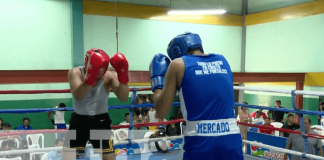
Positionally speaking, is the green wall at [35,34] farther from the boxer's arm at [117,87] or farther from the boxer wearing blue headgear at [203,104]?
the boxer wearing blue headgear at [203,104]

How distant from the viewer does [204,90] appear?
55.8 inches

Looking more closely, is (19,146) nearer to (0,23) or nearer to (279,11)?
(0,23)

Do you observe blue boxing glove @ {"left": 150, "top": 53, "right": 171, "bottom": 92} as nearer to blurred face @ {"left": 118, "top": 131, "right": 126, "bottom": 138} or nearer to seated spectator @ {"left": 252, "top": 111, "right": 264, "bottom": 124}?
blurred face @ {"left": 118, "top": 131, "right": 126, "bottom": 138}

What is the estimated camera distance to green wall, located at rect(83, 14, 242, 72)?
292 inches

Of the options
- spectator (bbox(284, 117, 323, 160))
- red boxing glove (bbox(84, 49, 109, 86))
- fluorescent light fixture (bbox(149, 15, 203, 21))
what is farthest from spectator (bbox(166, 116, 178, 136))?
fluorescent light fixture (bbox(149, 15, 203, 21))

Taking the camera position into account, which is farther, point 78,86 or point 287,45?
point 287,45

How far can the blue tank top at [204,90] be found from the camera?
1.42 meters

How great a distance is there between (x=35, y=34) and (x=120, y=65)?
5407 millimetres

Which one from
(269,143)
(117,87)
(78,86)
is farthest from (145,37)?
(78,86)

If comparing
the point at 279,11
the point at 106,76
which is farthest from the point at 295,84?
the point at 106,76

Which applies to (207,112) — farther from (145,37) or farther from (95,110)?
(145,37)

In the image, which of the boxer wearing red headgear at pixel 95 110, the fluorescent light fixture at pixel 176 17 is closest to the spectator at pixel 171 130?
the boxer wearing red headgear at pixel 95 110

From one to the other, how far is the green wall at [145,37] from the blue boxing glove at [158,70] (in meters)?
6.02

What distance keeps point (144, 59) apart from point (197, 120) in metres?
6.69
